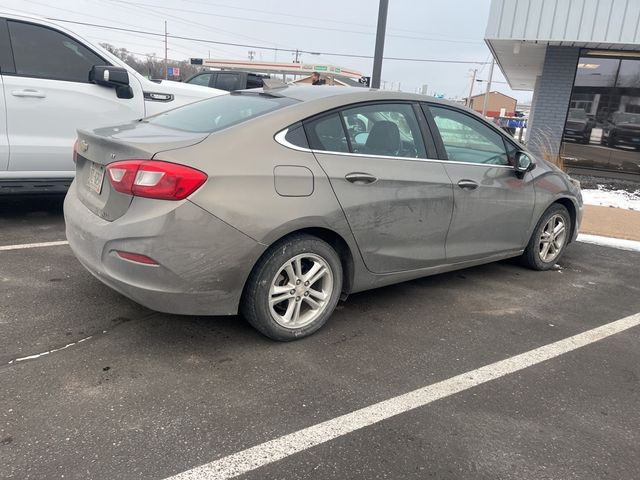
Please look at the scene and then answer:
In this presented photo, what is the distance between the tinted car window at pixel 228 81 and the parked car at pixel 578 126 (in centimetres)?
753

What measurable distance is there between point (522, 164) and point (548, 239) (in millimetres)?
976

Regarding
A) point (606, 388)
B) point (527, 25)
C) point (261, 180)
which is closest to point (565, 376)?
point (606, 388)

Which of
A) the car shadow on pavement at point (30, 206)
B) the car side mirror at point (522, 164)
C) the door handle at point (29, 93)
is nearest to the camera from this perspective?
the car side mirror at point (522, 164)

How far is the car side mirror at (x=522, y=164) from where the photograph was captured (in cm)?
456

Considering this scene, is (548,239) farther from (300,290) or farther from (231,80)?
(231,80)

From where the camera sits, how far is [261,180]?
9.99 ft

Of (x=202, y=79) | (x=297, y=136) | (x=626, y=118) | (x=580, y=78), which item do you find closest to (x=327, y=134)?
(x=297, y=136)

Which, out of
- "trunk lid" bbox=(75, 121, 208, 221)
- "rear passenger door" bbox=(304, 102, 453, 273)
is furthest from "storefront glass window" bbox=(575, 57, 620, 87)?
"trunk lid" bbox=(75, 121, 208, 221)

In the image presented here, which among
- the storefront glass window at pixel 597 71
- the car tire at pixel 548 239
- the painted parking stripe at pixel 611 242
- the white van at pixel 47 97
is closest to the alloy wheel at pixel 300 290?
the car tire at pixel 548 239

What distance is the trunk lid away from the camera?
2963mm

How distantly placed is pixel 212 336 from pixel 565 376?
2.15 metres

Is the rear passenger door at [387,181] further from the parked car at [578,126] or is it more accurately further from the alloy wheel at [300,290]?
the parked car at [578,126]

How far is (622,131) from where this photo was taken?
11852mm

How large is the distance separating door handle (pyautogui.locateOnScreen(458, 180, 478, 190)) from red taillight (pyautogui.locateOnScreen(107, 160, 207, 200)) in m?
2.05
